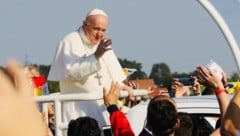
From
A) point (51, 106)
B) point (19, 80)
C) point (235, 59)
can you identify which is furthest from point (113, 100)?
point (19, 80)

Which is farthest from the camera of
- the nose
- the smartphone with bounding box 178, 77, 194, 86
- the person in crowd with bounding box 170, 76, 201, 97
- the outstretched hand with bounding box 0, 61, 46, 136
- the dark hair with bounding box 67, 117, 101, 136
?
the smartphone with bounding box 178, 77, 194, 86

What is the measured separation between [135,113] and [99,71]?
20.0 inches

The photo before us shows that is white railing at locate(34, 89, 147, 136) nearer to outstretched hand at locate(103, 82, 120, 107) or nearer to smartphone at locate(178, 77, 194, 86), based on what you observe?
outstretched hand at locate(103, 82, 120, 107)

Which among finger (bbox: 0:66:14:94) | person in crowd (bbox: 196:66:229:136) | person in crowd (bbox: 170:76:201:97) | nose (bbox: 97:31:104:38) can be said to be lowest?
finger (bbox: 0:66:14:94)

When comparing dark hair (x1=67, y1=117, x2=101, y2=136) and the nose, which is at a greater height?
the nose

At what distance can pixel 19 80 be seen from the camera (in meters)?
1.13

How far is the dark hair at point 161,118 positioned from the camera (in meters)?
3.67

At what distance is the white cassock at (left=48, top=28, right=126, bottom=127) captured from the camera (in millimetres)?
5172

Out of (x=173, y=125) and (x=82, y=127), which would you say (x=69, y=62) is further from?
(x=173, y=125)

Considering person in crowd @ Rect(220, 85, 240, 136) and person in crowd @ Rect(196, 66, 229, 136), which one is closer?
person in crowd @ Rect(220, 85, 240, 136)

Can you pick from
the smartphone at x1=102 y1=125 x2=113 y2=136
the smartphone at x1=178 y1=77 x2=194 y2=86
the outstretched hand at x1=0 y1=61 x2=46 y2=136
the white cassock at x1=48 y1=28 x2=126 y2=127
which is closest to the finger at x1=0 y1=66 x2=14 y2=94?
the outstretched hand at x1=0 y1=61 x2=46 y2=136

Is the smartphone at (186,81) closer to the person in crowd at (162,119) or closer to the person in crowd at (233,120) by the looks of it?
the person in crowd at (162,119)

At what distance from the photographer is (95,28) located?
5.58m

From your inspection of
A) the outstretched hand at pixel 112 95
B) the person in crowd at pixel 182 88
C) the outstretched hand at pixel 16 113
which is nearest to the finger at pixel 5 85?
the outstretched hand at pixel 16 113
